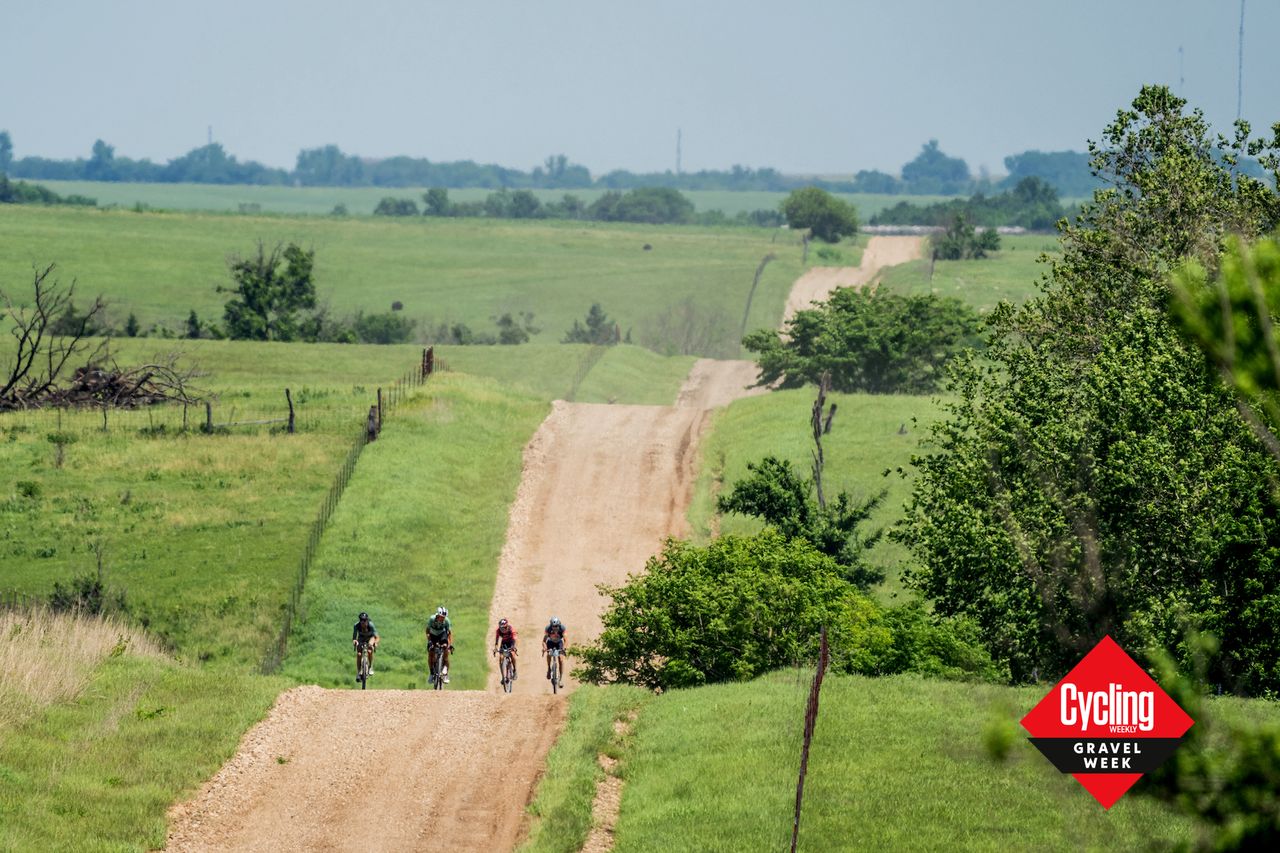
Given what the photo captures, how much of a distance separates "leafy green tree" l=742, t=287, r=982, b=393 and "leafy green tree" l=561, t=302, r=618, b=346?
42.2 m

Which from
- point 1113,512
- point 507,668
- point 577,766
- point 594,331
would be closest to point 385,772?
point 577,766

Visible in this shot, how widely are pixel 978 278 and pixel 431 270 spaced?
57.0m

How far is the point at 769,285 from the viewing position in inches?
6068

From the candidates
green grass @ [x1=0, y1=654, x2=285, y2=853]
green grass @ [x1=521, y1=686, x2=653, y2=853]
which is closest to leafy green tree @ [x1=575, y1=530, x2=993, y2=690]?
green grass @ [x1=521, y1=686, x2=653, y2=853]

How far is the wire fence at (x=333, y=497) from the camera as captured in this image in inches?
1565

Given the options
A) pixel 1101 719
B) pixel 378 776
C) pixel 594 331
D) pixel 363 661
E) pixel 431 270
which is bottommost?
pixel 594 331

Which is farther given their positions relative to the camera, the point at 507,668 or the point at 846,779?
the point at 507,668

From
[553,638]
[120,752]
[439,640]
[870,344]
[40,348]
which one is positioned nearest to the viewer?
[120,752]

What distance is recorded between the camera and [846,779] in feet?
72.0

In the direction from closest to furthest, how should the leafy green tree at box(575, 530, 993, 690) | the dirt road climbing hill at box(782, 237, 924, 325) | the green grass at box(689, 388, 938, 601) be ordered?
1. the leafy green tree at box(575, 530, 993, 690)
2. the green grass at box(689, 388, 938, 601)
3. the dirt road climbing hill at box(782, 237, 924, 325)

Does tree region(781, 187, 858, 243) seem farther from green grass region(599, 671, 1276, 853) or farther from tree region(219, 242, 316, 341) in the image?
green grass region(599, 671, 1276, 853)

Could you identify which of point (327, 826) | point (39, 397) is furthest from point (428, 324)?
point (327, 826)

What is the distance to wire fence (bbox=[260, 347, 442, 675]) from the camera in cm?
3975

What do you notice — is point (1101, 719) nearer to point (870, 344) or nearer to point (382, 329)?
point (870, 344)
